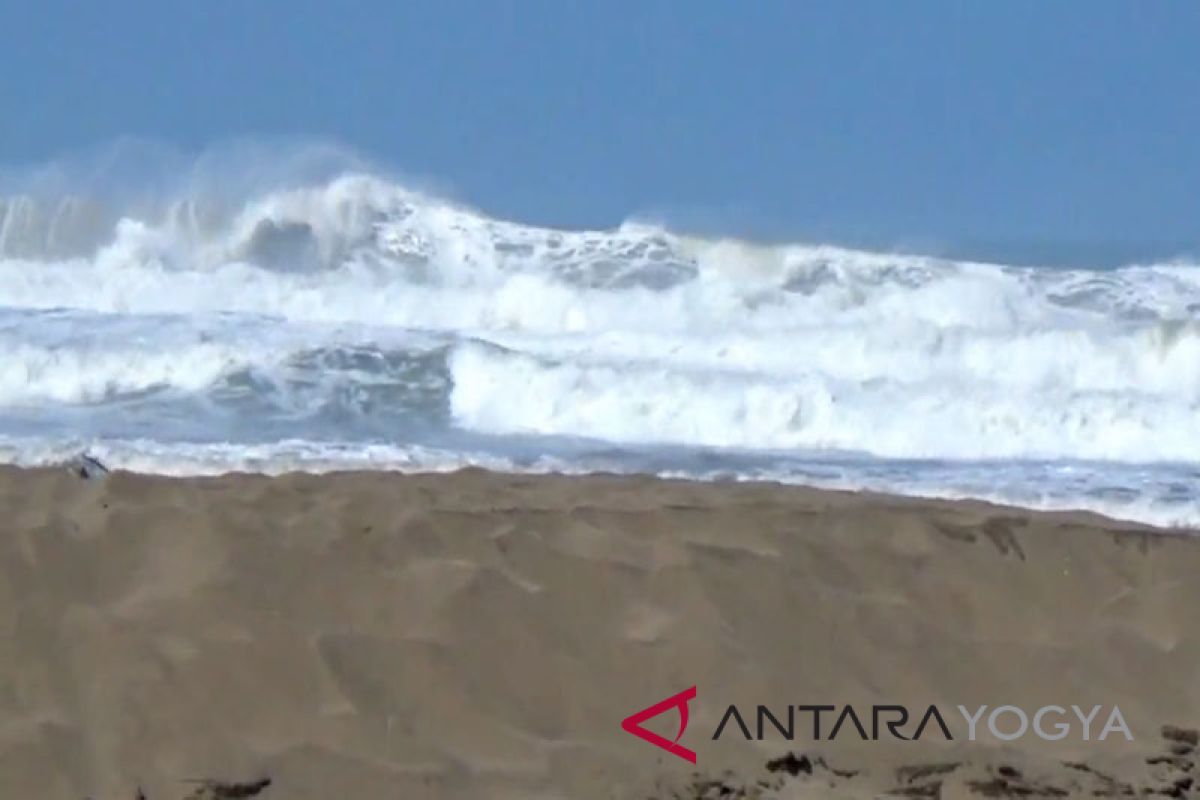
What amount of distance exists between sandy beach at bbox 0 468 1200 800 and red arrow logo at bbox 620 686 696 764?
0.7 inches

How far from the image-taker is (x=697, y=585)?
11.1 feet

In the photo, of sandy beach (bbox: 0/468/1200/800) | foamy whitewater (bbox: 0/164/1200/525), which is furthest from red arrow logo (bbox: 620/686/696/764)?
foamy whitewater (bbox: 0/164/1200/525)

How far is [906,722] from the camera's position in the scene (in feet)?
9.73

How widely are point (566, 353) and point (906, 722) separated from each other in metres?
7.48

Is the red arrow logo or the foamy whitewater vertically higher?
the foamy whitewater

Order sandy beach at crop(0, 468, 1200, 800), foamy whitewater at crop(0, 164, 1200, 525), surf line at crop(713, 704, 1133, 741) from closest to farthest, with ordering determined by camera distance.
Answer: sandy beach at crop(0, 468, 1200, 800) → surf line at crop(713, 704, 1133, 741) → foamy whitewater at crop(0, 164, 1200, 525)

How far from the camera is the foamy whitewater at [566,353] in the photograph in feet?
23.4

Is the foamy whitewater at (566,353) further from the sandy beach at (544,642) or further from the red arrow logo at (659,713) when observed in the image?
the red arrow logo at (659,713)

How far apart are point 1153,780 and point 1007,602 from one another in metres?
0.69

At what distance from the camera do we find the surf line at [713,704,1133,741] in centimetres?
292

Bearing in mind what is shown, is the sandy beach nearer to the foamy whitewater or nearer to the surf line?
the surf line

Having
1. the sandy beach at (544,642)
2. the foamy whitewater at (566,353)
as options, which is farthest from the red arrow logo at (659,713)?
the foamy whitewater at (566,353)

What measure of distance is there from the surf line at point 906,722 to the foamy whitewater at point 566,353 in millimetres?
2774

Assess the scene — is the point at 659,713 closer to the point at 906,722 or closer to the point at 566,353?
the point at 906,722
